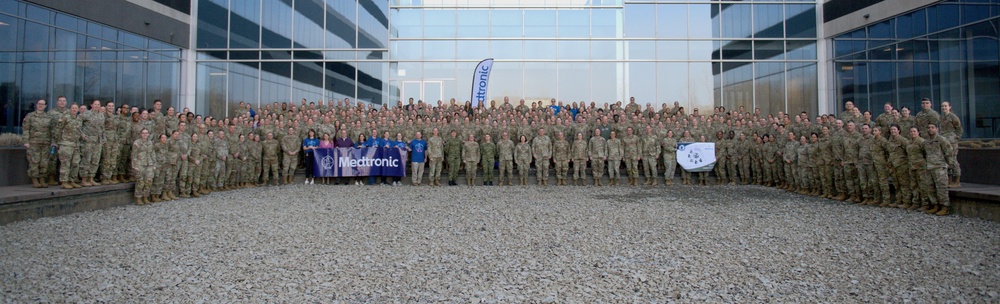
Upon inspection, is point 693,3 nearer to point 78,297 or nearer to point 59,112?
point 59,112

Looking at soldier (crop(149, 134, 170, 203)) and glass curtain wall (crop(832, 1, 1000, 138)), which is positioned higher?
glass curtain wall (crop(832, 1, 1000, 138))

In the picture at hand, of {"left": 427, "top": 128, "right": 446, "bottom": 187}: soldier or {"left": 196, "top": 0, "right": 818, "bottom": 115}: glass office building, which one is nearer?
{"left": 427, "top": 128, "right": 446, "bottom": 187}: soldier

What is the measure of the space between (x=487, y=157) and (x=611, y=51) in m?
12.4

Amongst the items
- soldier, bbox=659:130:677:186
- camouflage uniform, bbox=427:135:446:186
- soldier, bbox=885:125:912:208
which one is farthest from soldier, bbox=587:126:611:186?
soldier, bbox=885:125:912:208

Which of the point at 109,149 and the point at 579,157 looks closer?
the point at 109,149

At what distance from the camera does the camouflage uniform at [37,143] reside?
10.5 meters

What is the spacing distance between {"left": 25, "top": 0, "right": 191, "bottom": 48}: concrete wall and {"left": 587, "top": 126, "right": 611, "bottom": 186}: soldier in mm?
17343

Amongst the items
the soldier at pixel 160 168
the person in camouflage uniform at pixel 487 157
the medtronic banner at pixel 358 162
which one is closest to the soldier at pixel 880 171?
the person in camouflage uniform at pixel 487 157

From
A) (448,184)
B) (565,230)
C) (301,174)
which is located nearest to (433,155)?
(448,184)

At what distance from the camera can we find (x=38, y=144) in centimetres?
1065

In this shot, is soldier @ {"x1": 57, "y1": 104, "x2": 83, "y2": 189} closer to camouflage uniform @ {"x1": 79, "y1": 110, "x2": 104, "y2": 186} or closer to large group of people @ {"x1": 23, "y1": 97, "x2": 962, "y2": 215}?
large group of people @ {"x1": 23, "y1": 97, "x2": 962, "y2": 215}

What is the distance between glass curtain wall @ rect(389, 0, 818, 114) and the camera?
25.5m

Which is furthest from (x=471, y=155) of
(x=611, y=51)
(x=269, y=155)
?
(x=611, y=51)

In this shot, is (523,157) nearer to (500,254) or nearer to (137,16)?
(500,254)
